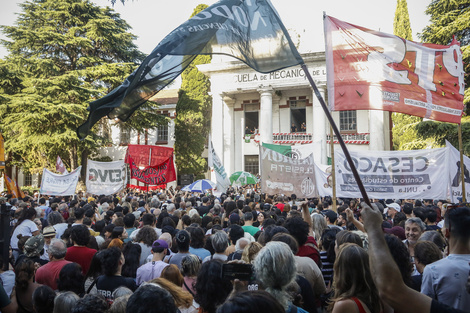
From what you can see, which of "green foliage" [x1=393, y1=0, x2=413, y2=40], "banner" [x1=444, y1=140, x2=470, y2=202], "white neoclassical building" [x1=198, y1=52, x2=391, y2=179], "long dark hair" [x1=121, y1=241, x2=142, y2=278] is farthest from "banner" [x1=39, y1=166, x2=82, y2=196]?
"green foliage" [x1=393, y1=0, x2=413, y2=40]

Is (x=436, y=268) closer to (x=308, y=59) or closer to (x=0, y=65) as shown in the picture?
(x=308, y=59)

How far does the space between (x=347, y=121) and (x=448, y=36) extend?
12.6 metres

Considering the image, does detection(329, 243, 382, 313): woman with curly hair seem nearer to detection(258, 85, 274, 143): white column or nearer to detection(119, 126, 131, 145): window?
detection(258, 85, 274, 143): white column

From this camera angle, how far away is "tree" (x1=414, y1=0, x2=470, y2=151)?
1764 centimetres

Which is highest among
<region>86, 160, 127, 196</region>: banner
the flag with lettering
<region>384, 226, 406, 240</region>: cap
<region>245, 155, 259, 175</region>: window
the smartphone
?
the flag with lettering

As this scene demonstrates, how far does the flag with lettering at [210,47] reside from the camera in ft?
14.1

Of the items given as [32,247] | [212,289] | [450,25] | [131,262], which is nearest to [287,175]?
[131,262]

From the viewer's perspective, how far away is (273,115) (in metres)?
31.8

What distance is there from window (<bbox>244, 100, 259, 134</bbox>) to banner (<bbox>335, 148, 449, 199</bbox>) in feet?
79.4

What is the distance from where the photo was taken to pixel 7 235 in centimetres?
327

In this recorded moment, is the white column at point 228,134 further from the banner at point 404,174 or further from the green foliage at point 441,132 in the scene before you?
the banner at point 404,174

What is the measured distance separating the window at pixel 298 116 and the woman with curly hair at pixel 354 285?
2936cm

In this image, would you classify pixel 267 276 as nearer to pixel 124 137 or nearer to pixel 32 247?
pixel 32 247

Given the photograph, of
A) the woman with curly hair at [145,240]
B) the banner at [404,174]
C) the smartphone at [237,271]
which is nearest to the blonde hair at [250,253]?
the smartphone at [237,271]
